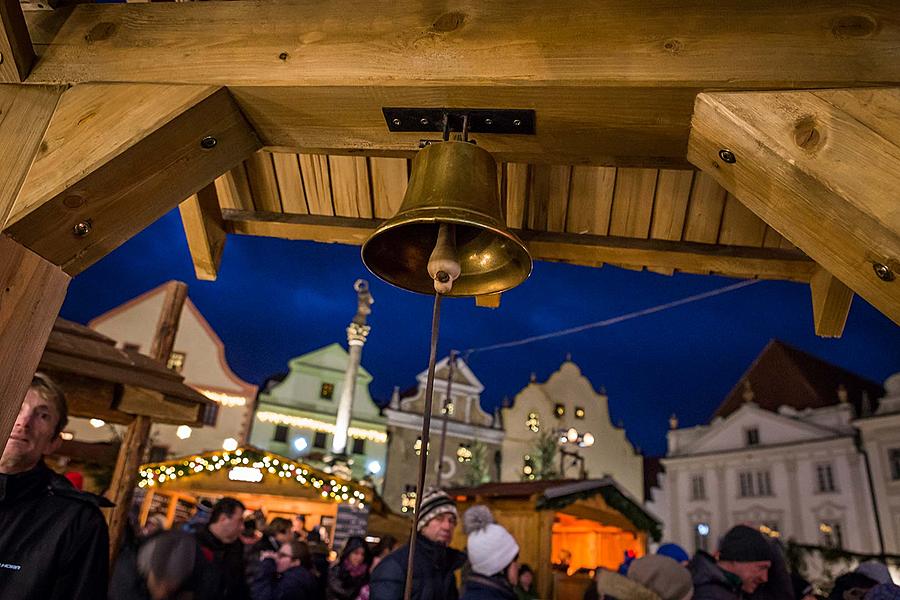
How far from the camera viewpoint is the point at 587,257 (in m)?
2.63

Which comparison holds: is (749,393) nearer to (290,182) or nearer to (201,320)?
(201,320)

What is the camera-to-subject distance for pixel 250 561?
5.02m

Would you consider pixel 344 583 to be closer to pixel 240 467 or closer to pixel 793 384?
pixel 240 467

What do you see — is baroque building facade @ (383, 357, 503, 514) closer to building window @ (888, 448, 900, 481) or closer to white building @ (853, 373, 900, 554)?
white building @ (853, 373, 900, 554)

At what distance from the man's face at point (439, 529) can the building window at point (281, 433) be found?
74.5 ft

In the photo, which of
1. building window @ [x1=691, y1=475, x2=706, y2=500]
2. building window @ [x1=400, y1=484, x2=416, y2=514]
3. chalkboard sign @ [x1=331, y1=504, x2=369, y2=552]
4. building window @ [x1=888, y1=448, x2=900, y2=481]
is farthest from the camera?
building window @ [x1=691, y1=475, x2=706, y2=500]

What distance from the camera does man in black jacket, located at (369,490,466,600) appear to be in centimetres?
320

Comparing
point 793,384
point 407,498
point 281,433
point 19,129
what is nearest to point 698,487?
point 793,384

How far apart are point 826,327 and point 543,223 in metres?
1.21

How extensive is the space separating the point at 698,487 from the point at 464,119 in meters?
30.2

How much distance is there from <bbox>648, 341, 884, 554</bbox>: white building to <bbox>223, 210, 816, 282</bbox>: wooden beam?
24.9 meters

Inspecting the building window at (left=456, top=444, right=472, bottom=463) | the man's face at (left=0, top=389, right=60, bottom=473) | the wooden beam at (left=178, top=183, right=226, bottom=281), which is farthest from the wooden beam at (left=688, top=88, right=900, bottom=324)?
the building window at (left=456, top=444, right=472, bottom=463)

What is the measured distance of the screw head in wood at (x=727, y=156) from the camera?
5.09ft

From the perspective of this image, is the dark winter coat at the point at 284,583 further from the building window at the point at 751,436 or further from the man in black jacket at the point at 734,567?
the building window at the point at 751,436
